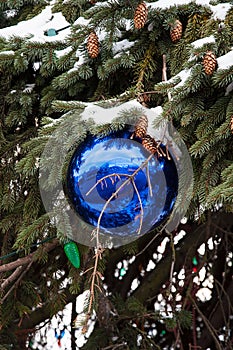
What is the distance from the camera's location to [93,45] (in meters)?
1.74

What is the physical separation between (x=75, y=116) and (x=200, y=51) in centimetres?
31

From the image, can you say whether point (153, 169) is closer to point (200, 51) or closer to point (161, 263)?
point (200, 51)

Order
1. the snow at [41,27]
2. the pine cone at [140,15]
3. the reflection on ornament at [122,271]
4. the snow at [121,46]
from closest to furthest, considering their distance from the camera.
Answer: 1. the pine cone at [140,15]
2. the snow at [121,46]
3. the snow at [41,27]
4. the reflection on ornament at [122,271]

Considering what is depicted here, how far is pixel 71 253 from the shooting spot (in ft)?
5.37

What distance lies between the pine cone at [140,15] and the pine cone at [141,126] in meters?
0.28

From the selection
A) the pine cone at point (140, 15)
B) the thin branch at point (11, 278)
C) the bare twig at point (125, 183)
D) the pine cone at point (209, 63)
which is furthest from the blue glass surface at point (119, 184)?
the thin branch at point (11, 278)

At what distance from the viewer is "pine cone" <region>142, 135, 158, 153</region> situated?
4.74 ft

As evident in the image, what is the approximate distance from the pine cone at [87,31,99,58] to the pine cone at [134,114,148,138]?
1.05 ft

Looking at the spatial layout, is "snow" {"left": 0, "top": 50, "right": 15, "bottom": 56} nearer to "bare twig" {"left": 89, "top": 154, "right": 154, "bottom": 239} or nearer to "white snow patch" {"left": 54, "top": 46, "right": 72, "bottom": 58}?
"white snow patch" {"left": 54, "top": 46, "right": 72, "bottom": 58}

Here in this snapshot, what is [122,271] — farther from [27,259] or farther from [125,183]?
[125,183]

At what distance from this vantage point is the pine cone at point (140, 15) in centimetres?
165

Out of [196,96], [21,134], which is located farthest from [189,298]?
[196,96]

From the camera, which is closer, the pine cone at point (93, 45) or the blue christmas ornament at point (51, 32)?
the pine cone at point (93, 45)

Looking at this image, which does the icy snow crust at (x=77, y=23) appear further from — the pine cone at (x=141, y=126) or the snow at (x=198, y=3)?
the pine cone at (x=141, y=126)
